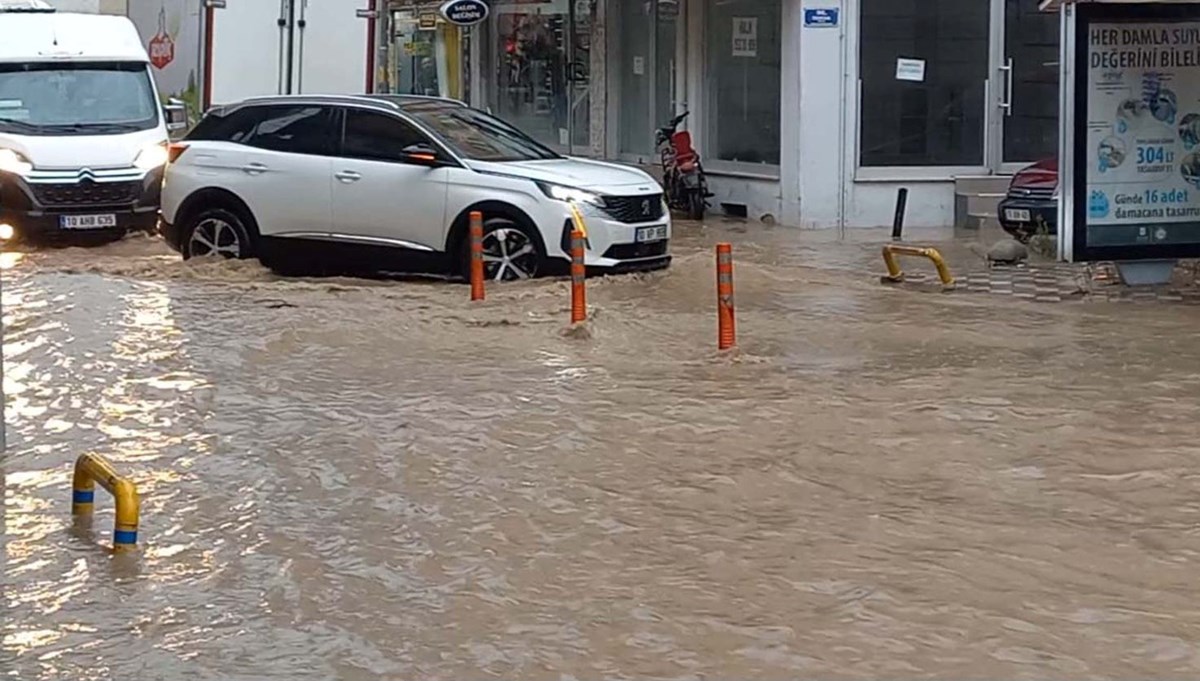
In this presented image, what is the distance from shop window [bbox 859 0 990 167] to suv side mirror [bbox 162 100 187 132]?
744 cm

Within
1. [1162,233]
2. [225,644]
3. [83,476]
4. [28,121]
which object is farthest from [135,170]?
[225,644]

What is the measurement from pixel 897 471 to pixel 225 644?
11.5 ft

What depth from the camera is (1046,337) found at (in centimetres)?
1234

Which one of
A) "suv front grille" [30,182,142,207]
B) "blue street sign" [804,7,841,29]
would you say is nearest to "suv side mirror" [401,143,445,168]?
"suv front grille" [30,182,142,207]

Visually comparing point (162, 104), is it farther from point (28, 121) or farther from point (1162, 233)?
point (1162, 233)

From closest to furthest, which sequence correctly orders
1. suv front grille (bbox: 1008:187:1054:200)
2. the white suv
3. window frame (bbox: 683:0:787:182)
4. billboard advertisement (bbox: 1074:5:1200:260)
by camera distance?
the white suv → billboard advertisement (bbox: 1074:5:1200:260) → suv front grille (bbox: 1008:187:1054:200) → window frame (bbox: 683:0:787:182)

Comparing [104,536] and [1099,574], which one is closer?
[1099,574]

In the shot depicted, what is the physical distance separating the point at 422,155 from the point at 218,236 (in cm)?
220

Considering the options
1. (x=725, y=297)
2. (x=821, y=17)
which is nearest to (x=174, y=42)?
(x=821, y=17)

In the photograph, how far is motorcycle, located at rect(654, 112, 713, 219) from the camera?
2206 centimetres

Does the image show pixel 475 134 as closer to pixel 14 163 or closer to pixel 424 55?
pixel 14 163

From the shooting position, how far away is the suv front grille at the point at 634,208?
14.4m

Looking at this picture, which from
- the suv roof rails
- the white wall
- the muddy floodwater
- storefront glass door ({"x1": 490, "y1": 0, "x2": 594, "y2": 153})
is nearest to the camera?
the muddy floodwater

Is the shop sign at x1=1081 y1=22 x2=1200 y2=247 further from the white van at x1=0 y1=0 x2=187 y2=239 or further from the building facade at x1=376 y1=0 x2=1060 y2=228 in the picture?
the white van at x1=0 y1=0 x2=187 y2=239
